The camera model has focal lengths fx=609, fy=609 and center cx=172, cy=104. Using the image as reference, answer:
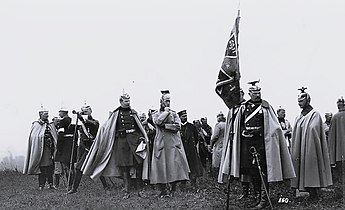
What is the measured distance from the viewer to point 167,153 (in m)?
12.8

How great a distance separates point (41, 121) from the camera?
16.7 metres

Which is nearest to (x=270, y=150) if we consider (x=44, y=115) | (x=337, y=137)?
(x=337, y=137)

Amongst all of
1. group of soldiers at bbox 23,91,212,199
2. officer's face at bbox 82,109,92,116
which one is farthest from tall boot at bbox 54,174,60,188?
officer's face at bbox 82,109,92,116

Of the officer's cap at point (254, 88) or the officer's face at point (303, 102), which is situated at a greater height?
the officer's cap at point (254, 88)

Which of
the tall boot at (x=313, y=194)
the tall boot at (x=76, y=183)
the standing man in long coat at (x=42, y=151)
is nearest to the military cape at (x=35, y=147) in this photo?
the standing man in long coat at (x=42, y=151)

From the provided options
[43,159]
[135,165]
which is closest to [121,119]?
[135,165]

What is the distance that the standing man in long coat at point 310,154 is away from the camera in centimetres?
1075

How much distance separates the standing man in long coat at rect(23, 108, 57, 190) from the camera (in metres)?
16.3

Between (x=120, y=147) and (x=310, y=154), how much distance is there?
13.7 feet

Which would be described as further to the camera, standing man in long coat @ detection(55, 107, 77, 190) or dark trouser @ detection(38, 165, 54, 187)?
dark trouser @ detection(38, 165, 54, 187)

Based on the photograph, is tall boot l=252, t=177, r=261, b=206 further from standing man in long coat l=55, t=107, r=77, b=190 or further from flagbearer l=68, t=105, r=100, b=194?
standing man in long coat l=55, t=107, r=77, b=190

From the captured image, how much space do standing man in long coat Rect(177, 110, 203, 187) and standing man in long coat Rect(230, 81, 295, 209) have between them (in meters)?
4.11

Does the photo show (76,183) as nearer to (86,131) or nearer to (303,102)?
(86,131)

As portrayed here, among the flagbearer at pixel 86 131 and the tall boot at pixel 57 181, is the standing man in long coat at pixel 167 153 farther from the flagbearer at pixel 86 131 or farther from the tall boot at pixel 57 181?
the tall boot at pixel 57 181
